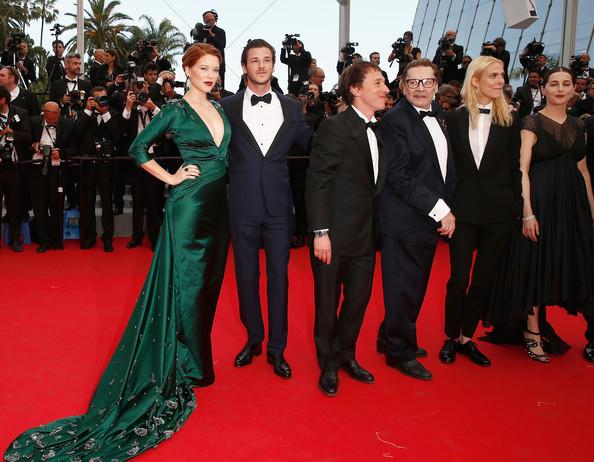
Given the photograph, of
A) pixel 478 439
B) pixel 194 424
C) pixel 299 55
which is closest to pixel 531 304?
pixel 478 439

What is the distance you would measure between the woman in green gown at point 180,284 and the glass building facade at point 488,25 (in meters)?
13.8

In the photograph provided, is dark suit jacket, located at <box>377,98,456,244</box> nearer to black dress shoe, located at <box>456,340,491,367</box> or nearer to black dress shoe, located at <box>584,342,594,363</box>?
black dress shoe, located at <box>456,340,491,367</box>

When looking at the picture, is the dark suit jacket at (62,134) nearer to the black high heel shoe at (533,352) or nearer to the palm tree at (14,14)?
the black high heel shoe at (533,352)

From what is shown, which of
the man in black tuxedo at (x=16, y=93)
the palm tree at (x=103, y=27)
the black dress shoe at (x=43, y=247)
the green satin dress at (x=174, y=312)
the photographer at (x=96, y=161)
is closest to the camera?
the green satin dress at (x=174, y=312)

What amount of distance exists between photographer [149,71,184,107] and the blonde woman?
4304mm

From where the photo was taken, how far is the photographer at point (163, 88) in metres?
6.69

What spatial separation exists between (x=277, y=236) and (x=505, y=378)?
1398 millimetres

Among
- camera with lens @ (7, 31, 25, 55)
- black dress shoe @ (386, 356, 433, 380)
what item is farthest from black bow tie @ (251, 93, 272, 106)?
camera with lens @ (7, 31, 25, 55)

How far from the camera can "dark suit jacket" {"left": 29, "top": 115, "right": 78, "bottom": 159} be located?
626 cm

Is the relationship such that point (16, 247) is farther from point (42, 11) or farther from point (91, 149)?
point (42, 11)

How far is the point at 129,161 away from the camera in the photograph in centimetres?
662

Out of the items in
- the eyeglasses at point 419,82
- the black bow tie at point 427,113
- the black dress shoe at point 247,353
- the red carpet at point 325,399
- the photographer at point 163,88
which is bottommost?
the red carpet at point 325,399

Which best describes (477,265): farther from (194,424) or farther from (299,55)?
(299,55)

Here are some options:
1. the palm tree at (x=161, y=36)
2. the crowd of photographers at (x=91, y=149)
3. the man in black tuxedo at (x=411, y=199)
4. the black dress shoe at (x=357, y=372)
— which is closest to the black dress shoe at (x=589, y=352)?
the man in black tuxedo at (x=411, y=199)
